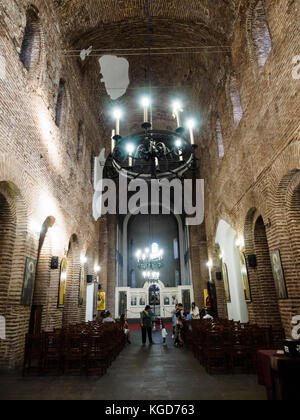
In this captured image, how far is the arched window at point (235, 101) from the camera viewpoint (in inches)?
373

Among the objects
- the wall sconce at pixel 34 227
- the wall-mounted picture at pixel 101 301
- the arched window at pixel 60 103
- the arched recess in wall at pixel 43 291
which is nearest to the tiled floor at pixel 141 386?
the arched recess in wall at pixel 43 291

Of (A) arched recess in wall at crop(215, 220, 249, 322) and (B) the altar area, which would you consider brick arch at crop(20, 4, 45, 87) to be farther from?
(B) the altar area

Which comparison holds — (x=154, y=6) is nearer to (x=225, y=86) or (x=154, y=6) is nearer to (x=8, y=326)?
(x=225, y=86)

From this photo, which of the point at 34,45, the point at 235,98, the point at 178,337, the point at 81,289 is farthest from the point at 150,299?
the point at 34,45

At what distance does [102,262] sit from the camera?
60.2 feet

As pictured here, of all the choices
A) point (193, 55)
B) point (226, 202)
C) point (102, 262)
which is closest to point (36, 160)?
point (226, 202)

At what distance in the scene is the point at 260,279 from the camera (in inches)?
317

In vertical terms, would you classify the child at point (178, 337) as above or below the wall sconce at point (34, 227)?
below

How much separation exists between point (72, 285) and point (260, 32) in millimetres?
10880

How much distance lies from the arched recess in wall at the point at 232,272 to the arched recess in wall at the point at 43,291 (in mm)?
6850

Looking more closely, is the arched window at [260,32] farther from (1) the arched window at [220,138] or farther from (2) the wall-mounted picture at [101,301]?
(2) the wall-mounted picture at [101,301]

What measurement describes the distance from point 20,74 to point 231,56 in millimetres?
7188

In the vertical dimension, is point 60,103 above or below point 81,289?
above

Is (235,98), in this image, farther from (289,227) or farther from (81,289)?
(81,289)
